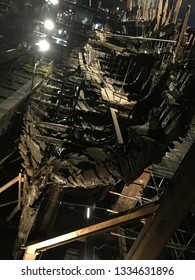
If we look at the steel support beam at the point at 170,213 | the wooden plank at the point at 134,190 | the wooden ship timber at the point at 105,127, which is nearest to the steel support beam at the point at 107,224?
the steel support beam at the point at 170,213

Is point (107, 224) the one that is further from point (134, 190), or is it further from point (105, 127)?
point (105, 127)

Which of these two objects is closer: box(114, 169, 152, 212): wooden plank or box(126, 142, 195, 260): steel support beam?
box(126, 142, 195, 260): steel support beam

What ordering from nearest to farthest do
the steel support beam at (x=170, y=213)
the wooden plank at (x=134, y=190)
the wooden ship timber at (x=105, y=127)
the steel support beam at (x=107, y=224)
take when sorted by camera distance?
the steel support beam at (x=170, y=213)
the steel support beam at (x=107, y=224)
the wooden ship timber at (x=105, y=127)
the wooden plank at (x=134, y=190)

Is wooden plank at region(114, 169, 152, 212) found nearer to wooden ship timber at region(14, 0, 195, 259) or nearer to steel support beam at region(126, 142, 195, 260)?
wooden ship timber at region(14, 0, 195, 259)

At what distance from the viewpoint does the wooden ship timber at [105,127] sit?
152 inches

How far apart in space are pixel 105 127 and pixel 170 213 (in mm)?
4089

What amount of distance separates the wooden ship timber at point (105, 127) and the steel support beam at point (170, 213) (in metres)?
0.60

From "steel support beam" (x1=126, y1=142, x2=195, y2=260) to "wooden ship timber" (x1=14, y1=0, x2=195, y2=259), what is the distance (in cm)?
60

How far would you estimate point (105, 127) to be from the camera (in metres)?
7.06

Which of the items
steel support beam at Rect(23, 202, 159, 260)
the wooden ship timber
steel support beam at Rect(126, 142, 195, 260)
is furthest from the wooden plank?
steel support beam at Rect(126, 142, 195, 260)

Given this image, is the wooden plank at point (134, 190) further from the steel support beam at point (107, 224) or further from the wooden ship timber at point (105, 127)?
the steel support beam at point (107, 224)

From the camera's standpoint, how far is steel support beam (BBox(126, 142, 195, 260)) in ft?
9.87

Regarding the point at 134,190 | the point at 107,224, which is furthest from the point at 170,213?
the point at 134,190
